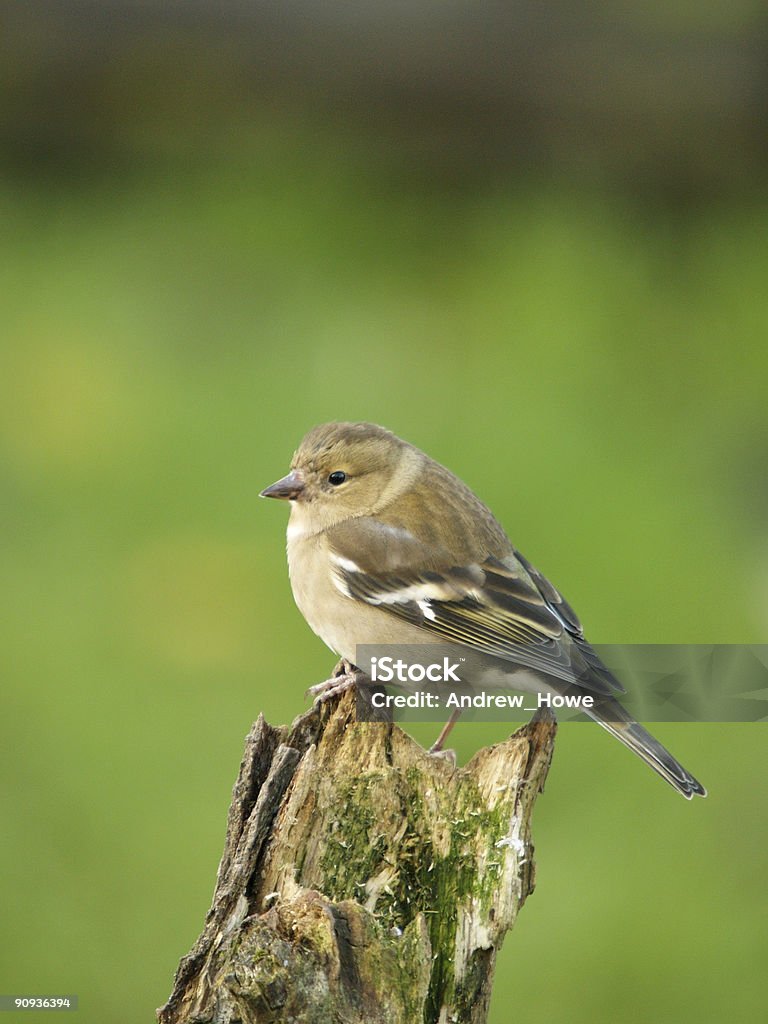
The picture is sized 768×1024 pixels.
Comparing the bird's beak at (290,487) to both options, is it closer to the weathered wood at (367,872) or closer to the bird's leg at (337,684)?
the bird's leg at (337,684)

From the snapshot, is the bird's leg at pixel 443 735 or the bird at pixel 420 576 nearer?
the bird's leg at pixel 443 735

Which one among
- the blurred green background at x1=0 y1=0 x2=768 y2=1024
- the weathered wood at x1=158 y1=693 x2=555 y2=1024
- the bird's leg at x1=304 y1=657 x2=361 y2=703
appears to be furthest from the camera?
the blurred green background at x1=0 y1=0 x2=768 y2=1024

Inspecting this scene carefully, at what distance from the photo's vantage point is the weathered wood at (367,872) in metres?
2.30

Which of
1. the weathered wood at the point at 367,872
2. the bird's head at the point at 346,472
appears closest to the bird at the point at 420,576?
the bird's head at the point at 346,472

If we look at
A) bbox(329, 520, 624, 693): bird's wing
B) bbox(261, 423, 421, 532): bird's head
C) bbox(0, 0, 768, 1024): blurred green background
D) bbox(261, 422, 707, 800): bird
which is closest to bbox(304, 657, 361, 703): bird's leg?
bbox(261, 422, 707, 800): bird

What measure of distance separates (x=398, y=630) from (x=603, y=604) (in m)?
2.64

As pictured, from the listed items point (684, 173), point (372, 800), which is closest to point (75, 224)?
point (684, 173)

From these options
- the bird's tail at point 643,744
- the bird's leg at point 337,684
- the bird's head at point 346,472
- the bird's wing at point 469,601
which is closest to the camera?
the bird's leg at point 337,684

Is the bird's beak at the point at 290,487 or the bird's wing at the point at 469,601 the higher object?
the bird's beak at the point at 290,487

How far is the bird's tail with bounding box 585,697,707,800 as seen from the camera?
9.76 feet

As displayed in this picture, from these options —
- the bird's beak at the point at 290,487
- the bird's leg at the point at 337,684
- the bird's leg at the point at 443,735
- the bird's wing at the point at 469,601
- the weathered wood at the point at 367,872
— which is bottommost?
the weathered wood at the point at 367,872

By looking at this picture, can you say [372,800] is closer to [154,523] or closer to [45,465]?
[154,523]

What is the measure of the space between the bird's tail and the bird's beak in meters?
0.92

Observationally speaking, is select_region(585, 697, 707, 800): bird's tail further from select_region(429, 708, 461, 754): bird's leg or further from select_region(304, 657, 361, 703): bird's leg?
select_region(304, 657, 361, 703): bird's leg
